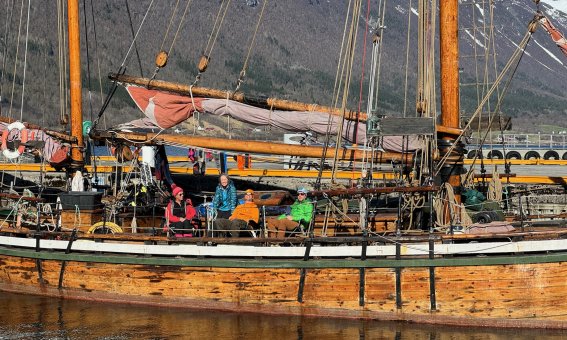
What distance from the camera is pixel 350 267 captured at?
21188 millimetres

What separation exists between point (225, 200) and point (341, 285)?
3757 millimetres

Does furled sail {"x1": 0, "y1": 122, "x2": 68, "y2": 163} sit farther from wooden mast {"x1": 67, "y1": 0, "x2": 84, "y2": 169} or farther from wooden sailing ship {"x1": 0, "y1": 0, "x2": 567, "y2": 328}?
wooden sailing ship {"x1": 0, "y1": 0, "x2": 567, "y2": 328}

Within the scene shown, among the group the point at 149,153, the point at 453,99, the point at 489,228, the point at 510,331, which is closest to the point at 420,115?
the point at 453,99

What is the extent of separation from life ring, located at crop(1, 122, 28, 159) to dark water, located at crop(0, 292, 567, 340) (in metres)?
6.51

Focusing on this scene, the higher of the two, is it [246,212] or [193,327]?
[246,212]

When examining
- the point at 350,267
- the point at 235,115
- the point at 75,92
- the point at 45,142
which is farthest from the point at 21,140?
the point at 350,267

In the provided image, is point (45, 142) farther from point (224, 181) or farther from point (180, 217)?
point (224, 181)

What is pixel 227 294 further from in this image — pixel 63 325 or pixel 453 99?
pixel 453 99

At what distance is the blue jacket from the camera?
23625 mm

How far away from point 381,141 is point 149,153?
7.24 meters

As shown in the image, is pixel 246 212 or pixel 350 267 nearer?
pixel 350 267

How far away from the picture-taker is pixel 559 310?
2012 centimetres

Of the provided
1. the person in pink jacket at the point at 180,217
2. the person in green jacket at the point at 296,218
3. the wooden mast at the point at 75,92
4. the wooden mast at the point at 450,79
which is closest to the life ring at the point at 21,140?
the wooden mast at the point at 75,92

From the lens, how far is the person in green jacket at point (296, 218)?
74.5ft
